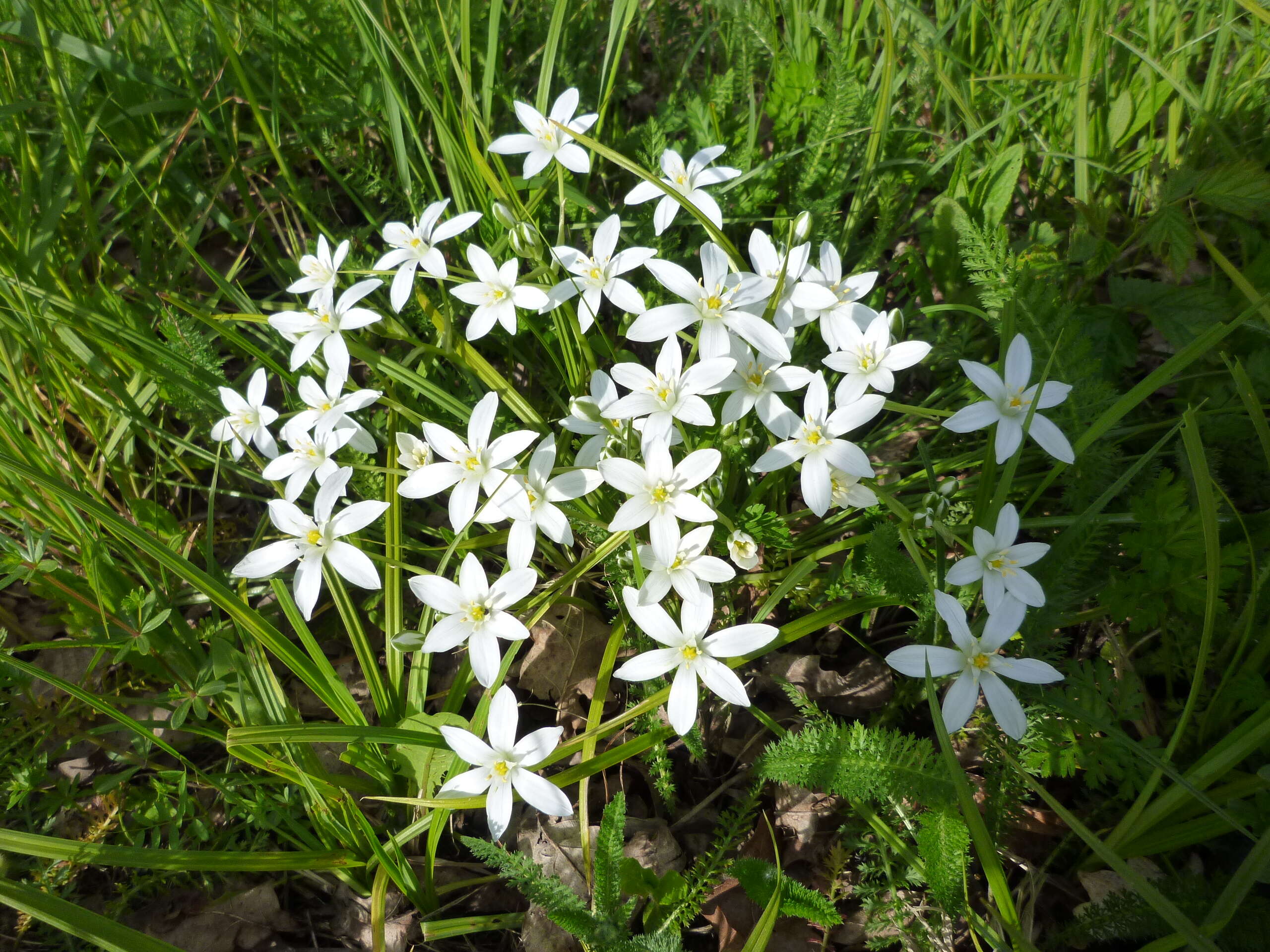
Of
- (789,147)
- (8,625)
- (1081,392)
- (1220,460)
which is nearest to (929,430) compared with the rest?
(1081,392)

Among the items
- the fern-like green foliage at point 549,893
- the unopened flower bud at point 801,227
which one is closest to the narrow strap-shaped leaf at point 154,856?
the fern-like green foliage at point 549,893

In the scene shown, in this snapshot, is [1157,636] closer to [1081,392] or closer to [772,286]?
[1081,392]

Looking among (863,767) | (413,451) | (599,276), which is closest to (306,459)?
(413,451)

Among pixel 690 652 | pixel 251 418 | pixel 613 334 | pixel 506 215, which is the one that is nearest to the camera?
pixel 690 652

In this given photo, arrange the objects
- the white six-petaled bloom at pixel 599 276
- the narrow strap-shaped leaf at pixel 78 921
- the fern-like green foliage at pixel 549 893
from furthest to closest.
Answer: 1. the white six-petaled bloom at pixel 599 276
2. the fern-like green foliage at pixel 549 893
3. the narrow strap-shaped leaf at pixel 78 921

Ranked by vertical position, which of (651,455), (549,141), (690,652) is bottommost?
(690,652)

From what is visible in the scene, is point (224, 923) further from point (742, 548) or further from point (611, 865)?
point (742, 548)

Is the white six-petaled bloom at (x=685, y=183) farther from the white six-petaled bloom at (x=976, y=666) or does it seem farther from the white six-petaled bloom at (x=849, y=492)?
the white six-petaled bloom at (x=976, y=666)
